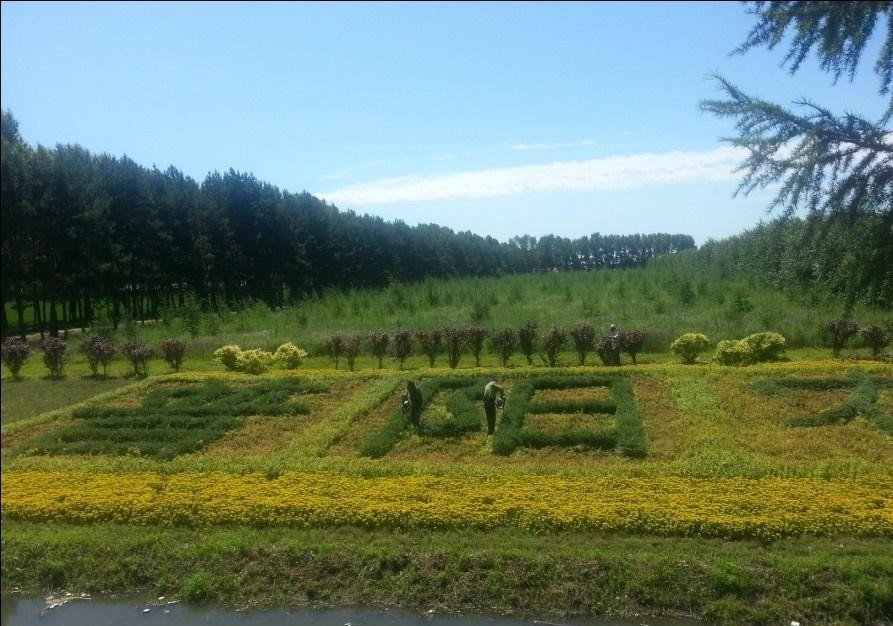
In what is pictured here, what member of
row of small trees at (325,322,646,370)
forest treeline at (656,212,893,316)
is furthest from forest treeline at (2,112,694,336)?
row of small trees at (325,322,646,370)

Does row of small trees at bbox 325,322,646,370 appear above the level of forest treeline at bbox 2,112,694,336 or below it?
below

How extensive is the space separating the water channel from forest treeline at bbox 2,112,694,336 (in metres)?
3.99

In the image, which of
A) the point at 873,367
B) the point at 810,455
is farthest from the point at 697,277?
the point at 810,455

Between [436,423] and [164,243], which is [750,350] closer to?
[436,423]

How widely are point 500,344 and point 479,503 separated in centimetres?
1032

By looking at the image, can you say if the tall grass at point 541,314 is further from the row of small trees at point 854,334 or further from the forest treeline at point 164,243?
the forest treeline at point 164,243

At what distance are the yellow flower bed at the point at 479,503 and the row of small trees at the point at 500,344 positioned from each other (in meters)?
8.11

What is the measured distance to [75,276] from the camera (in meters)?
23.3

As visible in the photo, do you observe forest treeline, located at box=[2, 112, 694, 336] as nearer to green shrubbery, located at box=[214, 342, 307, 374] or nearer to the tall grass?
the tall grass

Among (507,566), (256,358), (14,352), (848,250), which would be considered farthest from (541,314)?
(848,250)

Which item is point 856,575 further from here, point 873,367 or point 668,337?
point 668,337

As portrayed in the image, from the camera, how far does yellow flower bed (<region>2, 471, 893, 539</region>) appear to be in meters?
7.90

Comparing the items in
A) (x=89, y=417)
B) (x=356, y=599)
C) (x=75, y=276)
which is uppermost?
(x=75, y=276)

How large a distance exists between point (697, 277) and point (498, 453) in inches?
943
